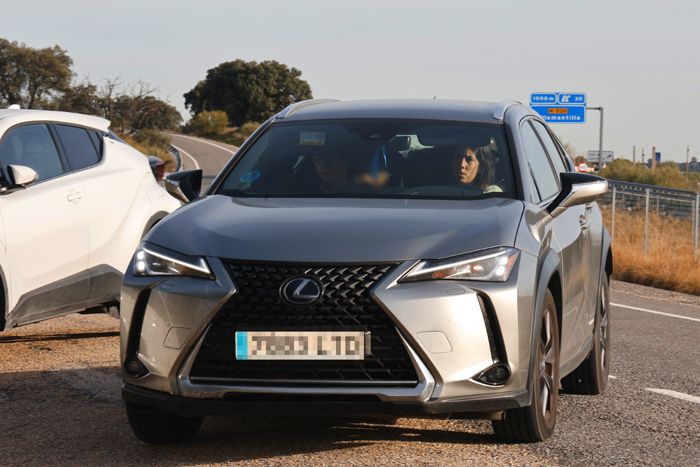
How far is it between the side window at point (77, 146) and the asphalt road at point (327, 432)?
136cm

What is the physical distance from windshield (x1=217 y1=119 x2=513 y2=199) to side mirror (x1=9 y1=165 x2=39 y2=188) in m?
2.14

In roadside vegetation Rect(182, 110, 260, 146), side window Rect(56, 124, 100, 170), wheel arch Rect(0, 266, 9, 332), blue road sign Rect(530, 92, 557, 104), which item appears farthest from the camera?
roadside vegetation Rect(182, 110, 260, 146)

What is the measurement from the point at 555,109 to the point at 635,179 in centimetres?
1397

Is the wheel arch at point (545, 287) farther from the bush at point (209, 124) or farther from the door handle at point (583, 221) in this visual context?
the bush at point (209, 124)

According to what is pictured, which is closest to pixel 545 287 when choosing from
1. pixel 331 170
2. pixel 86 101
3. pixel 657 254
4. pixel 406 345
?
pixel 406 345

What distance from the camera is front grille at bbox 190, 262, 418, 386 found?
5.50 metres

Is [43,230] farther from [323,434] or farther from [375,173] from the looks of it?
[323,434]

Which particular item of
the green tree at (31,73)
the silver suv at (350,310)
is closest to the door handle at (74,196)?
the silver suv at (350,310)

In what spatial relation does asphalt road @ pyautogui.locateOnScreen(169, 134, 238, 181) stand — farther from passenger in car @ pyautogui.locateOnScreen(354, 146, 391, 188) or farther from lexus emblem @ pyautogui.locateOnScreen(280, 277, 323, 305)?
lexus emblem @ pyautogui.locateOnScreen(280, 277, 323, 305)

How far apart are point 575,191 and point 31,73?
6617 cm

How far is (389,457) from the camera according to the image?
5.94m

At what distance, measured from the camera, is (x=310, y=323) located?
5.50 meters

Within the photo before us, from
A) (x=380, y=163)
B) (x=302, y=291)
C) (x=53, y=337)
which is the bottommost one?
(x=53, y=337)

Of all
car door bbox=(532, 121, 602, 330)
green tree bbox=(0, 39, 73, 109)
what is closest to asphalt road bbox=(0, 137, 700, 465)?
car door bbox=(532, 121, 602, 330)
